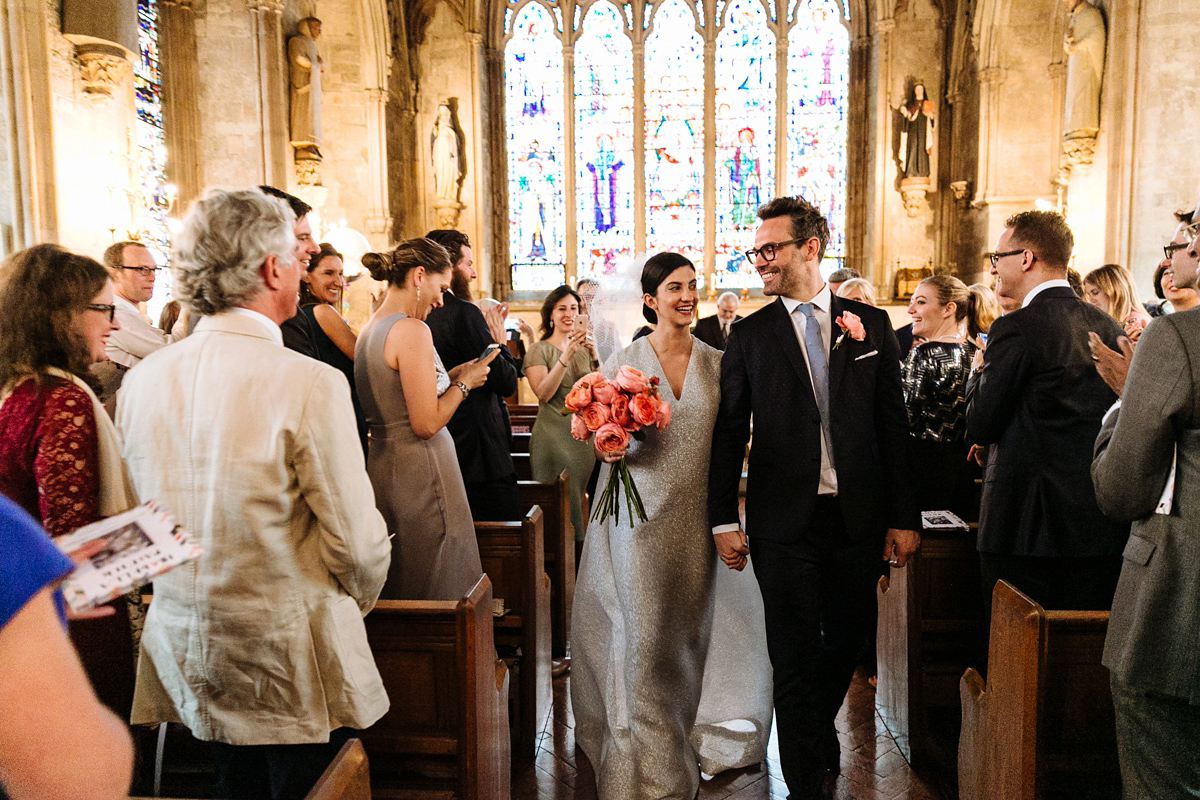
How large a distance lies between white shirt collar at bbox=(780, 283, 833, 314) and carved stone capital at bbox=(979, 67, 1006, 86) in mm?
10276

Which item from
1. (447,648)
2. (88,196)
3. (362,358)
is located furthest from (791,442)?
(88,196)

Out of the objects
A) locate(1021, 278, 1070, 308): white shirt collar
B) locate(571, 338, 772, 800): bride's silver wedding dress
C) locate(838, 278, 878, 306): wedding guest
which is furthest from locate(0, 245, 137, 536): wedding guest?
locate(838, 278, 878, 306): wedding guest

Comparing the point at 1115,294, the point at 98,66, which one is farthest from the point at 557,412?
the point at 98,66

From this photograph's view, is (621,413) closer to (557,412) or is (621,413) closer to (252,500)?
(252,500)

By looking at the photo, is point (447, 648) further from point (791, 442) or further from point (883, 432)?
point (883, 432)

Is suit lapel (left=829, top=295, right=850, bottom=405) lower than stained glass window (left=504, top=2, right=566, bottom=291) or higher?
lower

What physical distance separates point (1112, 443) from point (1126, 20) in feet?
26.7

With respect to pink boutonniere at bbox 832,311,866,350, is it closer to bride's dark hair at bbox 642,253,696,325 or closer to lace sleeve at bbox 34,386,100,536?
bride's dark hair at bbox 642,253,696,325

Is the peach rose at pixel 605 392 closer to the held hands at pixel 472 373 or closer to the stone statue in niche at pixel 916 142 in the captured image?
the held hands at pixel 472 373

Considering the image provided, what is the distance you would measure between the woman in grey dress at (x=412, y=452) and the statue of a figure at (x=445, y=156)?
1052 centimetres

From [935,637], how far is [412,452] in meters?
2.02

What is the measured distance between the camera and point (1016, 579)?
2611 millimetres

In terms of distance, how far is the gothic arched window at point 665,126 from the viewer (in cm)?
1338

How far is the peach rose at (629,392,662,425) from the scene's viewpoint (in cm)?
261
